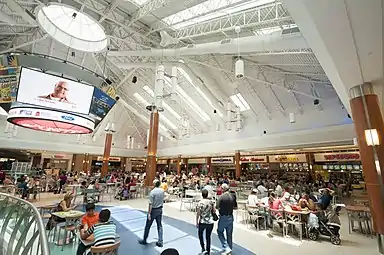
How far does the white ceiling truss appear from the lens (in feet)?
27.9

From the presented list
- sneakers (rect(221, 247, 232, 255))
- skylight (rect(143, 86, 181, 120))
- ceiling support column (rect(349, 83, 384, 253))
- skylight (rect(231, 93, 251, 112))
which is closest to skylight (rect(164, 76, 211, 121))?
skylight (rect(143, 86, 181, 120))

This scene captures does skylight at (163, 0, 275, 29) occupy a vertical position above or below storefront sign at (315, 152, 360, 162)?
above

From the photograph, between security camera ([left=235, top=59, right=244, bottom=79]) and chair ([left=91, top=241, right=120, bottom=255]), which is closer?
chair ([left=91, top=241, right=120, bottom=255])

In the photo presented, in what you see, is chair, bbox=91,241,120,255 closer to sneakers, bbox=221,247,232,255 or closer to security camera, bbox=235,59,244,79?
sneakers, bbox=221,247,232,255

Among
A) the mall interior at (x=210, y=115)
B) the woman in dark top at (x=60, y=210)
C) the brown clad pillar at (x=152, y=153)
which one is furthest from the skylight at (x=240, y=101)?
the woman in dark top at (x=60, y=210)

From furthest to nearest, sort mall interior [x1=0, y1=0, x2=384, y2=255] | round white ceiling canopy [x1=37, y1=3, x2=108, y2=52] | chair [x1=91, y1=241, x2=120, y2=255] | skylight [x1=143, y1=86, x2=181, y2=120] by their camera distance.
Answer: skylight [x1=143, y1=86, x2=181, y2=120], round white ceiling canopy [x1=37, y1=3, x2=108, y2=52], mall interior [x1=0, y1=0, x2=384, y2=255], chair [x1=91, y1=241, x2=120, y2=255]

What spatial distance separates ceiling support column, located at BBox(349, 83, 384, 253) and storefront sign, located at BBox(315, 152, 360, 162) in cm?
1219

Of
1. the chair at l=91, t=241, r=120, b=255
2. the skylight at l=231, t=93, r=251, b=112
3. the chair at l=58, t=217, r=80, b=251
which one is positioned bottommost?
the chair at l=58, t=217, r=80, b=251

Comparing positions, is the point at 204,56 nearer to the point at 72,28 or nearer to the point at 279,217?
the point at 72,28

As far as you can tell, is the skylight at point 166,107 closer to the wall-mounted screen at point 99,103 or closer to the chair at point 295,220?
the wall-mounted screen at point 99,103

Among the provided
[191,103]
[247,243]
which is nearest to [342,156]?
[191,103]

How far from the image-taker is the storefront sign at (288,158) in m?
16.5

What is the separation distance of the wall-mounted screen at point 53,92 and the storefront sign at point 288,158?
15.4m

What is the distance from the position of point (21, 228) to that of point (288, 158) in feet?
58.9
